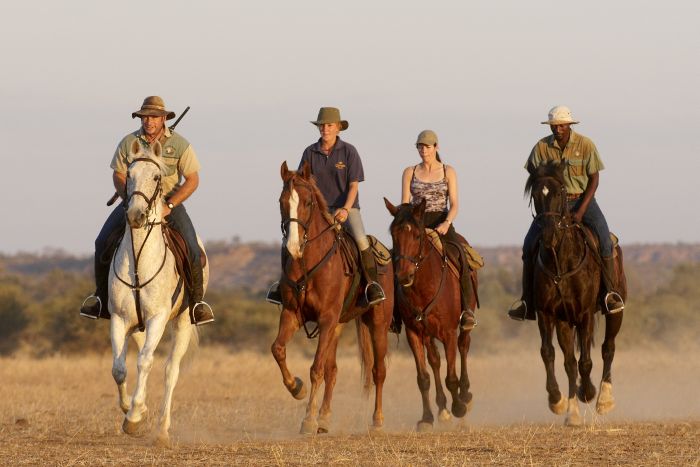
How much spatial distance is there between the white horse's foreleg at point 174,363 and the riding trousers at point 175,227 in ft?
2.39

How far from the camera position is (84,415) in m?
17.8

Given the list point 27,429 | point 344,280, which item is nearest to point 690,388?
point 344,280

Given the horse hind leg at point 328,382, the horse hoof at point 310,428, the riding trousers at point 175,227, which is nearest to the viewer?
the riding trousers at point 175,227

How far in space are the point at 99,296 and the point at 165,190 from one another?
4.22ft

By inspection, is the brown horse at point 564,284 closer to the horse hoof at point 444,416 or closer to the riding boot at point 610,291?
the riding boot at point 610,291

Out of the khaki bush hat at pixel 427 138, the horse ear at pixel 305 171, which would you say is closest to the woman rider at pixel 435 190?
the khaki bush hat at pixel 427 138

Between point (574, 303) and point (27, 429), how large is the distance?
6.62 meters

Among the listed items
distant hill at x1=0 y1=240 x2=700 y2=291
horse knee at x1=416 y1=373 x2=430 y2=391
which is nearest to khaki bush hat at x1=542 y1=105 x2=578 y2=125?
horse knee at x1=416 y1=373 x2=430 y2=391

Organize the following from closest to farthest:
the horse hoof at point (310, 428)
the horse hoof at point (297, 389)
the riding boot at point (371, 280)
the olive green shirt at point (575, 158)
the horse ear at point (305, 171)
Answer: the horse ear at point (305, 171)
the horse hoof at point (297, 389)
the horse hoof at point (310, 428)
the riding boot at point (371, 280)
the olive green shirt at point (575, 158)

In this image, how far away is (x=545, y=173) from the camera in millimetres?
15102

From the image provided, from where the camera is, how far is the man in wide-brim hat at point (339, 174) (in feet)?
49.6

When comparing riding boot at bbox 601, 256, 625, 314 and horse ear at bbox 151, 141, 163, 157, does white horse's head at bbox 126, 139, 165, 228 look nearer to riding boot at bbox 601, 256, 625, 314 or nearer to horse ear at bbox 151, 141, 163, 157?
horse ear at bbox 151, 141, 163, 157

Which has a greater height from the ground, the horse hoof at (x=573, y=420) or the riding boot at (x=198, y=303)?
the riding boot at (x=198, y=303)

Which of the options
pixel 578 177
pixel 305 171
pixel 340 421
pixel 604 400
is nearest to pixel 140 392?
pixel 305 171
